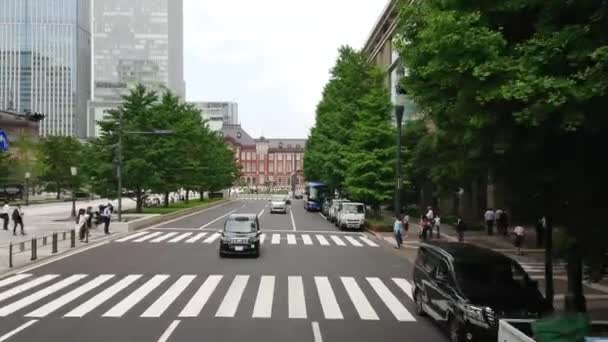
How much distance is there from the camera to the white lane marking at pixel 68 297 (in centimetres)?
1333

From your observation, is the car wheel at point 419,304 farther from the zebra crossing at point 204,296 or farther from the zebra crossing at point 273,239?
the zebra crossing at point 273,239

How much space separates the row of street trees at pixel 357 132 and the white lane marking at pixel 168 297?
924 inches

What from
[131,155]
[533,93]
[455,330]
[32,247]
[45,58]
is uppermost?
[45,58]

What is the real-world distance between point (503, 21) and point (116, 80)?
18349cm

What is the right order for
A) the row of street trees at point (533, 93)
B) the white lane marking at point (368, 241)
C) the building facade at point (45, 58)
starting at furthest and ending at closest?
the building facade at point (45, 58) < the white lane marking at point (368, 241) < the row of street trees at point (533, 93)

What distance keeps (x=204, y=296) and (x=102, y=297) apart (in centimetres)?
258

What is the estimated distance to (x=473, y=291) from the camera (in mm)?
10812

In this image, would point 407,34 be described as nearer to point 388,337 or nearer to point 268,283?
point 388,337

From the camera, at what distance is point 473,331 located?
10102 mm

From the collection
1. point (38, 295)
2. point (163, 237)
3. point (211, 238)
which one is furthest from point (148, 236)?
point (38, 295)

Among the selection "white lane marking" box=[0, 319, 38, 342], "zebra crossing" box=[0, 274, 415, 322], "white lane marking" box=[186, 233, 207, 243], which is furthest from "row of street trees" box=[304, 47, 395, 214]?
"white lane marking" box=[0, 319, 38, 342]

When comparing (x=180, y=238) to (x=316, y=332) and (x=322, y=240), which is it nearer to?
(x=322, y=240)

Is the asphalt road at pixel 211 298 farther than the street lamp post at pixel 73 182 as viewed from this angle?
No

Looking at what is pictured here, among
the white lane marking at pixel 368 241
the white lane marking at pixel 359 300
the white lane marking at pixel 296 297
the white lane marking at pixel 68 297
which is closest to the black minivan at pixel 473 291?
the white lane marking at pixel 359 300
